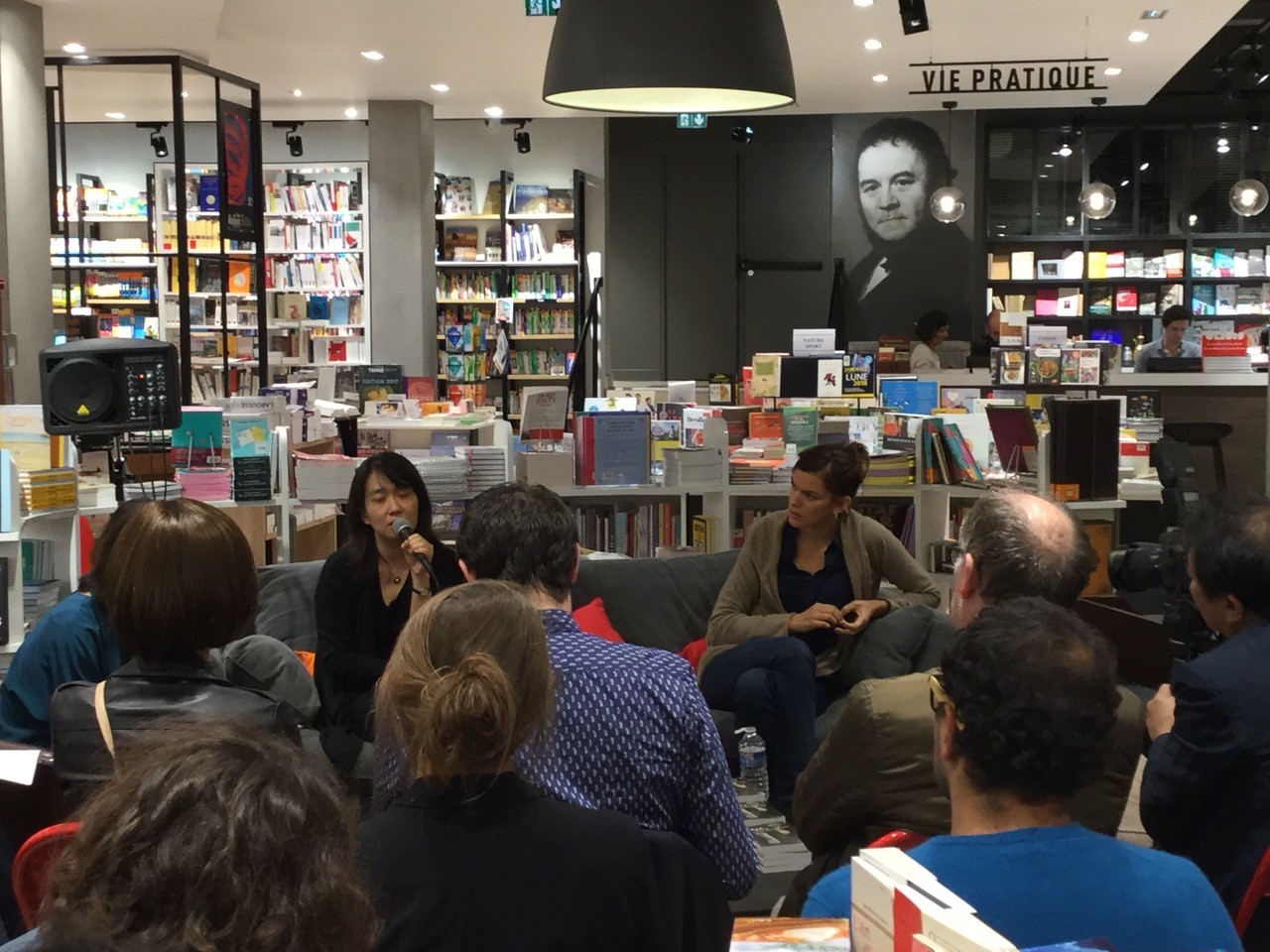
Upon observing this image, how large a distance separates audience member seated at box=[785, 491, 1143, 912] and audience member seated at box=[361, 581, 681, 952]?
66 cm

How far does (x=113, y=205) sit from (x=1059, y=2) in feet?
31.7

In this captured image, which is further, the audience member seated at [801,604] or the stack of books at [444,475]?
the stack of books at [444,475]

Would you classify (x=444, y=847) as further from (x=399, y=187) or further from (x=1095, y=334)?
(x=1095, y=334)

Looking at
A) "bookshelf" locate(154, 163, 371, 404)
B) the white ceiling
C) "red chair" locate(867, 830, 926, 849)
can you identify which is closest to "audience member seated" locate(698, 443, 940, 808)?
"red chair" locate(867, 830, 926, 849)

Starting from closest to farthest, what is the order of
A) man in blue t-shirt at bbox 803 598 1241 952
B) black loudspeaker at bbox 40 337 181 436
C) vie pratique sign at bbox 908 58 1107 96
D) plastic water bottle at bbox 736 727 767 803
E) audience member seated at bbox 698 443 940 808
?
man in blue t-shirt at bbox 803 598 1241 952, black loudspeaker at bbox 40 337 181 436, plastic water bottle at bbox 736 727 767 803, audience member seated at bbox 698 443 940 808, vie pratique sign at bbox 908 58 1107 96

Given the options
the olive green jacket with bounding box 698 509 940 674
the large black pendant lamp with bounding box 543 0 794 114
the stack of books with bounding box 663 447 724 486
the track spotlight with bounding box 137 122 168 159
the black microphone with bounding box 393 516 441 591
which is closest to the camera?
the large black pendant lamp with bounding box 543 0 794 114

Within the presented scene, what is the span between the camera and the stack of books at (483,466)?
5.80 meters

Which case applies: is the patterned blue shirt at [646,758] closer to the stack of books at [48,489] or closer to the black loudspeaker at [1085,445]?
the stack of books at [48,489]

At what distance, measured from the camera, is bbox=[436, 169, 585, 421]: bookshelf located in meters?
14.6

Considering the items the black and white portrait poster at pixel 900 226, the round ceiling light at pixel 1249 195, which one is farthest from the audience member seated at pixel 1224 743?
the black and white portrait poster at pixel 900 226

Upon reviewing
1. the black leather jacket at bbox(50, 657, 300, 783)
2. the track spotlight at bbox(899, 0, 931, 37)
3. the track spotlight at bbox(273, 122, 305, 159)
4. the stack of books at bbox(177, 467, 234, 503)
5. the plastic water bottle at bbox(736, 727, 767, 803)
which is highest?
the track spotlight at bbox(273, 122, 305, 159)

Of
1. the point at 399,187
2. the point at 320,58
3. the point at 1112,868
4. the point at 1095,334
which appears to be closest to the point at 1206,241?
the point at 1095,334

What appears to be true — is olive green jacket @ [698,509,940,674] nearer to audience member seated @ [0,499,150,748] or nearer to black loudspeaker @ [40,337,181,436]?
black loudspeaker @ [40,337,181,436]

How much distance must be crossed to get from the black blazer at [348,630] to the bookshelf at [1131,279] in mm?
11640
